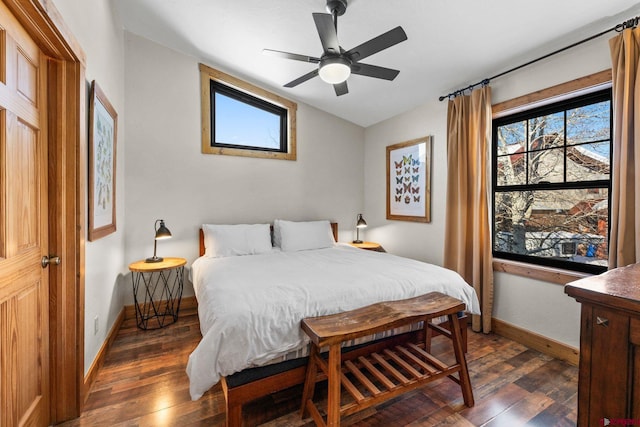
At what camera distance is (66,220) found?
1.54 metres

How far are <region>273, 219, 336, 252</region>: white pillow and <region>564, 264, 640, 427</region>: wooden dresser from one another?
2744 mm

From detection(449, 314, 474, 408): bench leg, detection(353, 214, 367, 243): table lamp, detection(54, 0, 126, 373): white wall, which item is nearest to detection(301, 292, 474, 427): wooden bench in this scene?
detection(449, 314, 474, 408): bench leg

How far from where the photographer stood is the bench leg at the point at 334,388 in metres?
1.35

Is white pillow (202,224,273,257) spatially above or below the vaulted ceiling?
below

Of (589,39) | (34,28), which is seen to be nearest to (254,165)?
(34,28)

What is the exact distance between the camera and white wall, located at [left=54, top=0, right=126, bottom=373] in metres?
1.78

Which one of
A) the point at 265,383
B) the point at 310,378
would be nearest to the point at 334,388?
the point at 310,378

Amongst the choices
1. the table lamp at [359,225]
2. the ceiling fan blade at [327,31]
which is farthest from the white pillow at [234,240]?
the ceiling fan blade at [327,31]

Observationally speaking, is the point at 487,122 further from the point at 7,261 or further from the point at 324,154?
the point at 7,261

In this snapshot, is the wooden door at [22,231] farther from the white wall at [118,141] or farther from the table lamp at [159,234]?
the table lamp at [159,234]

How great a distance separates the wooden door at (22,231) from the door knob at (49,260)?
2 cm

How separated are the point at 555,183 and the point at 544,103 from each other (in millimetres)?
673

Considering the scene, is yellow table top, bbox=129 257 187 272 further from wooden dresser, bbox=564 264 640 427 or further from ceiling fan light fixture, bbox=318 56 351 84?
A: wooden dresser, bbox=564 264 640 427

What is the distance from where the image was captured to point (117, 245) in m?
2.73
